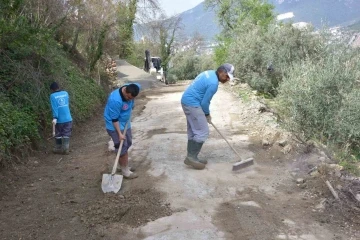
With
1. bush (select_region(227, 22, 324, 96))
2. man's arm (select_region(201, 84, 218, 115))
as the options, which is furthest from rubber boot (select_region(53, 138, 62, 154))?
bush (select_region(227, 22, 324, 96))

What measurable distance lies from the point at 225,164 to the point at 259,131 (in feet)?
7.03

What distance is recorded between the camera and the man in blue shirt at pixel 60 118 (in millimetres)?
7434

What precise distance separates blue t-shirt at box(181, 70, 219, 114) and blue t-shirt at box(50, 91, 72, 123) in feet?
8.85

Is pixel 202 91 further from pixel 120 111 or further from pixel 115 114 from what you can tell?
pixel 115 114

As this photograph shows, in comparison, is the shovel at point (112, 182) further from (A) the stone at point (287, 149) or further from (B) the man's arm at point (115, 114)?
(A) the stone at point (287, 149)

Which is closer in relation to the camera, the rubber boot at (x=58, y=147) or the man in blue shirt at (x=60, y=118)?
the man in blue shirt at (x=60, y=118)

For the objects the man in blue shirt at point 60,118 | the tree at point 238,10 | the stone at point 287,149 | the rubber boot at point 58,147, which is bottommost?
the stone at point 287,149

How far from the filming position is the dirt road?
14.4 ft

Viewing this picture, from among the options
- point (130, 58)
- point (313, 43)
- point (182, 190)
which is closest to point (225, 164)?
point (182, 190)

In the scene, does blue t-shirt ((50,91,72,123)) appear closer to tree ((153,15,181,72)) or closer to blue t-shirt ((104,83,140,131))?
blue t-shirt ((104,83,140,131))

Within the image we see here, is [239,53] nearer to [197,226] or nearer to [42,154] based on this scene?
[42,154]

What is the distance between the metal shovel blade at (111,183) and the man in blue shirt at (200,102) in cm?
137

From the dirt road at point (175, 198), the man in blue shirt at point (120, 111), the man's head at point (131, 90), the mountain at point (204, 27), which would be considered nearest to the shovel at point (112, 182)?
the dirt road at point (175, 198)

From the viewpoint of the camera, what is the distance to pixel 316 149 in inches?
265
